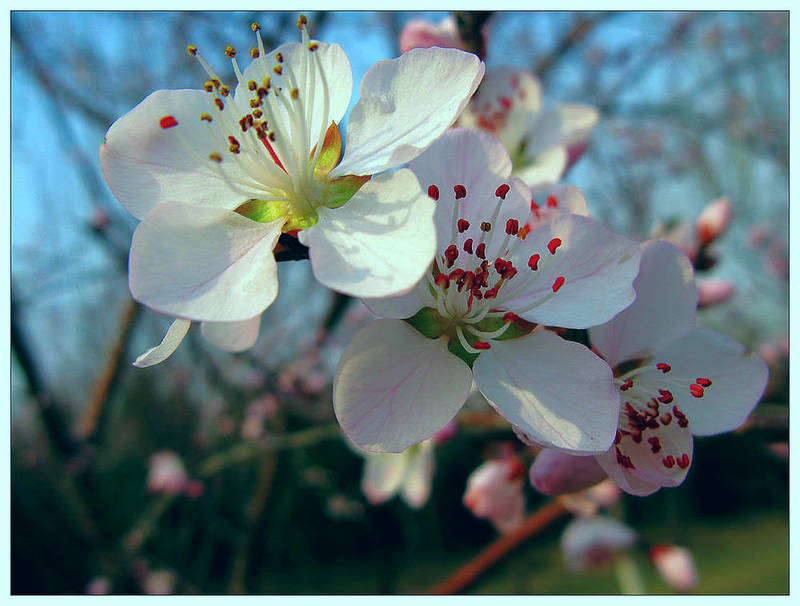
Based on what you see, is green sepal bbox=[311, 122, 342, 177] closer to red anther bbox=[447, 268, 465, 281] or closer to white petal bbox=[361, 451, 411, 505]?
red anther bbox=[447, 268, 465, 281]

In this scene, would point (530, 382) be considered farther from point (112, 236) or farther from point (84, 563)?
point (84, 563)

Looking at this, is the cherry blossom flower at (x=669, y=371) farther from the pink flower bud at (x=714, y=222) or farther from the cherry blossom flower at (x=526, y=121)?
Result: the pink flower bud at (x=714, y=222)

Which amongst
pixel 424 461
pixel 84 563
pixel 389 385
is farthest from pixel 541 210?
pixel 84 563

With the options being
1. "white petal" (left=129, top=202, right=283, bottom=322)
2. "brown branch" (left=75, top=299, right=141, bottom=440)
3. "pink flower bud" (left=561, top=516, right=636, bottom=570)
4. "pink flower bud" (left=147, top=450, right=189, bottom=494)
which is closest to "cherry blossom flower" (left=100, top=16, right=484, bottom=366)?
"white petal" (left=129, top=202, right=283, bottom=322)

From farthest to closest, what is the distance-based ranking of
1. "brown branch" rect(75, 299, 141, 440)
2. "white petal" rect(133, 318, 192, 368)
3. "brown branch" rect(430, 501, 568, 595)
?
"brown branch" rect(75, 299, 141, 440) → "brown branch" rect(430, 501, 568, 595) → "white petal" rect(133, 318, 192, 368)

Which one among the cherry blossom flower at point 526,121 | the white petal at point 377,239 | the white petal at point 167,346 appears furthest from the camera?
the cherry blossom flower at point 526,121

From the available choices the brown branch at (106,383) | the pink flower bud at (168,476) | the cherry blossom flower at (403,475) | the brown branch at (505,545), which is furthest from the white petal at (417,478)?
the pink flower bud at (168,476)
